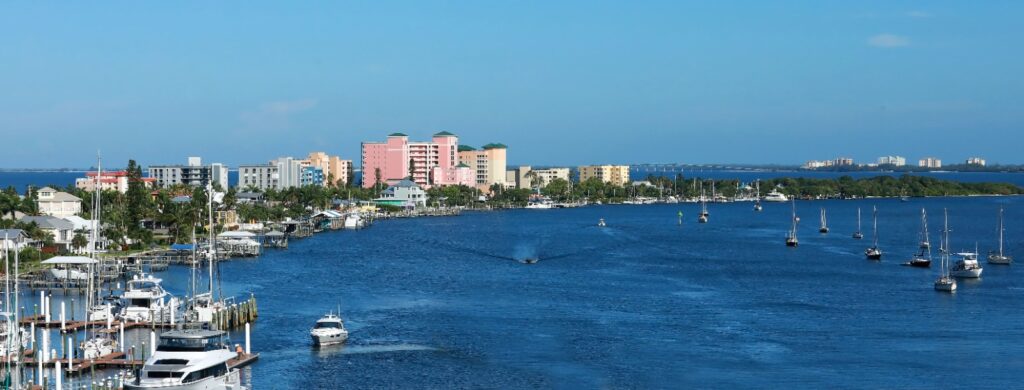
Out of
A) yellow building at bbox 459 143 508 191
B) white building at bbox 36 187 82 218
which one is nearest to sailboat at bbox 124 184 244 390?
white building at bbox 36 187 82 218

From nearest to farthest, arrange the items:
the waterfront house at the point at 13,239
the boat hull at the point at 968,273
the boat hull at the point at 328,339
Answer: the boat hull at the point at 328,339
the waterfront house at the point at 13,239
the boat hull at the point at 968,273

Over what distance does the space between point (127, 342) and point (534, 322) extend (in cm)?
1135

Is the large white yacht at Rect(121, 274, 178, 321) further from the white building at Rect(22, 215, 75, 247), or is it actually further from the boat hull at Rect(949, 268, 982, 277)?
the boat hull at Rect(949, 268, 982, 277)

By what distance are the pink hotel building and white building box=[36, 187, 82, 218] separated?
209 ft

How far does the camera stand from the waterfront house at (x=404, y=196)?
375 feet

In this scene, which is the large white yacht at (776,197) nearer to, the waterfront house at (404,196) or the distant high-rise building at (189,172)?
the waterfront house at (404,196)

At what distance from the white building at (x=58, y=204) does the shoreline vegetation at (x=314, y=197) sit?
765mm

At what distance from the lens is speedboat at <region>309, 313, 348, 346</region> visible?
32.7 meters

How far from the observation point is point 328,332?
108ft

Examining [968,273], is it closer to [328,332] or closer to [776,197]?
[328,332]

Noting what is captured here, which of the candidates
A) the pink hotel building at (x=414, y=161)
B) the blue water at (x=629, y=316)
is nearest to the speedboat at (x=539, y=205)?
the pink hotel building at (x=414, y=161)

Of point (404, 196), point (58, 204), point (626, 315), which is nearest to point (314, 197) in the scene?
point (404, 196)

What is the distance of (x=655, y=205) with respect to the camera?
137 meters

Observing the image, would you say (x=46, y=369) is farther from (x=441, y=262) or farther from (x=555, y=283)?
(x=441, y=262)
